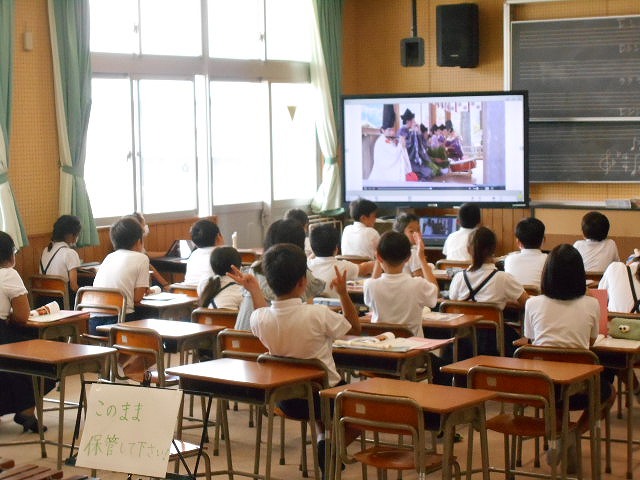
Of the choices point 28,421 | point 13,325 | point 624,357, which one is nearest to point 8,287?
point 13,325

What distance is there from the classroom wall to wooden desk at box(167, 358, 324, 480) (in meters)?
6.59

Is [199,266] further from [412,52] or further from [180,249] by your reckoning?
[412,52]

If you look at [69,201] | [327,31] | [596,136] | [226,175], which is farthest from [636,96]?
[69,201]

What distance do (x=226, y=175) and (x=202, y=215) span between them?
22.3 inches

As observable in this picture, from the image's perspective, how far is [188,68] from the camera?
35.2 feet

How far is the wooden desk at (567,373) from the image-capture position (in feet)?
15.2

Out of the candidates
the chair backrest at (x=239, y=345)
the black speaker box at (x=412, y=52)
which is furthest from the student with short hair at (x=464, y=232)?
the chair backrest at (x=239, y=345)

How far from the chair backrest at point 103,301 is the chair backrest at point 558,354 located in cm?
291

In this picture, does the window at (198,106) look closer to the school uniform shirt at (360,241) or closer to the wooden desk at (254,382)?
the school uniform shirt at (360,241)

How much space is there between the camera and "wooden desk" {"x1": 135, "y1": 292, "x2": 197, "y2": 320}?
7.21 meters

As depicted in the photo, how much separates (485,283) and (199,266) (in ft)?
7.24

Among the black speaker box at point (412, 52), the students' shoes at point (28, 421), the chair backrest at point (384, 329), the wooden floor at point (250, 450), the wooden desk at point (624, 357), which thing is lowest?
the wooden floor at point (250, 450)

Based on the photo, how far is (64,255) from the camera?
850 centimetres

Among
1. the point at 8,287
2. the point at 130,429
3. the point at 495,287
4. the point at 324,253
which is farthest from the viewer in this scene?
the point at 324,253
